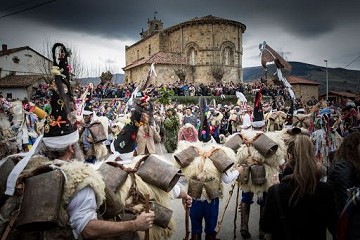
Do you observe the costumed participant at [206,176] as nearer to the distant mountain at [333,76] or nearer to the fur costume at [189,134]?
the fur costume at [189,134]

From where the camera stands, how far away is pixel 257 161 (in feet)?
16.4

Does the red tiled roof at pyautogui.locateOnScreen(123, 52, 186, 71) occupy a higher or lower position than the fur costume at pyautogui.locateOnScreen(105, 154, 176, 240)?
higher

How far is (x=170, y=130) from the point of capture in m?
13.0

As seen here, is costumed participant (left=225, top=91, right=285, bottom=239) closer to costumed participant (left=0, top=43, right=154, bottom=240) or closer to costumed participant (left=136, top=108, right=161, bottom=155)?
costumed participant (left=136, top=108, right=161, bottom=155)

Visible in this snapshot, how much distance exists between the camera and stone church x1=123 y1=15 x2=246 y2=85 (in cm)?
3956

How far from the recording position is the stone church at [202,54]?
39.6 metres

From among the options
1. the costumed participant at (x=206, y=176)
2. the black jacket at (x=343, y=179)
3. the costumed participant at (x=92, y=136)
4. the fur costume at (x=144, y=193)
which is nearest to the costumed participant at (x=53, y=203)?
the fur costume at (x=144, y=193)

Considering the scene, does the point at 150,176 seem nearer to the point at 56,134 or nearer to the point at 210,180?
the point at 56,134

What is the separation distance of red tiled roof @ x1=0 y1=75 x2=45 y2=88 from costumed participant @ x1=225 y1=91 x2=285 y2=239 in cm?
3782

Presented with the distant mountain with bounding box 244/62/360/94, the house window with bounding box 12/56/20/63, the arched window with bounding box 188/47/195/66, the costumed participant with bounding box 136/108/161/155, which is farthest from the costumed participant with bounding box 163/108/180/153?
the distant mountain with bounding box 244/62/360/94

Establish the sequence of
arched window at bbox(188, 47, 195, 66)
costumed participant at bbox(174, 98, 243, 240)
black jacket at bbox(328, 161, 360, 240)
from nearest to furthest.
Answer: black jacket at bbox(328, 161, 360, 240) < costumed participant at bbox(174, 98, 243, 240) < arched window at bbox(188, 47, 195, 66)

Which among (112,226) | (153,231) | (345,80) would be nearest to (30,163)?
(112,226)

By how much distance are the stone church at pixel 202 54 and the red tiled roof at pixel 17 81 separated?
1460 centimetres

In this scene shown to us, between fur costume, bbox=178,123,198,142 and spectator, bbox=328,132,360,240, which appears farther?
fur costume, bbox=178,123,198,142
